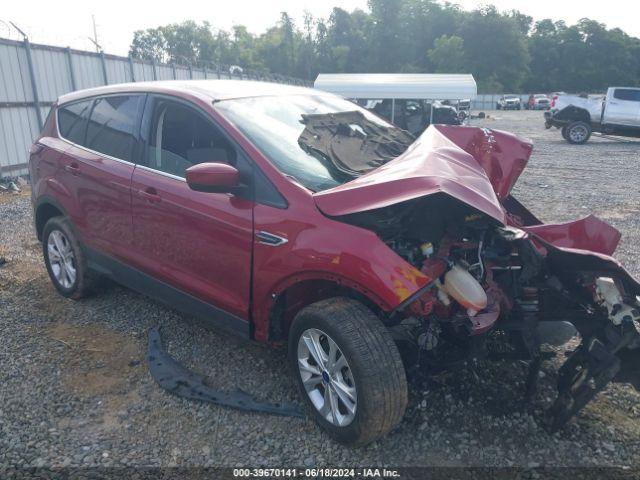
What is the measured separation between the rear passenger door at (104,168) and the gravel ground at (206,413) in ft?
2.40

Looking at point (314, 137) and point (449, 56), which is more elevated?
point (314, 137)

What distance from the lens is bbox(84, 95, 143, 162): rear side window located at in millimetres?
3924

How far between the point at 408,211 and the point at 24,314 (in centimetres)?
340

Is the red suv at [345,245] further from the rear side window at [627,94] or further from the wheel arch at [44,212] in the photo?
the rear side window at [627,94]

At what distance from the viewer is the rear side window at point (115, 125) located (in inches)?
154

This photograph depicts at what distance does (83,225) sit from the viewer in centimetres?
430

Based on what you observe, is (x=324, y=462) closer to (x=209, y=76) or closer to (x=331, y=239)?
(x=331, y=239)

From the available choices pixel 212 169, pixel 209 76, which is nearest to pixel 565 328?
pixel 212 169

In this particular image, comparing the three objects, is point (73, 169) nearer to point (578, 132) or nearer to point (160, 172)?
point (160, 172)

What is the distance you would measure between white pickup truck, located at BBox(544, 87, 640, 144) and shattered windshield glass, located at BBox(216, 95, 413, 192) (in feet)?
55.2

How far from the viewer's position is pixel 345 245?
2.71 meters

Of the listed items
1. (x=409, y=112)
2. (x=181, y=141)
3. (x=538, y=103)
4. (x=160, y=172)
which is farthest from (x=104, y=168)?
(x=538, y=103)

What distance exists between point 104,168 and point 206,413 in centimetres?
201

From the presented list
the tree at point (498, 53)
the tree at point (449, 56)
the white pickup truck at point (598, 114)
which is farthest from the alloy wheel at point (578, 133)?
the tree at point (498, 53)
